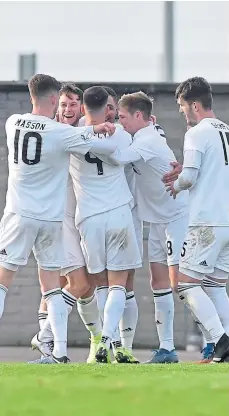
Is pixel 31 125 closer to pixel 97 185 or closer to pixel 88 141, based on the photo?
pixel 88 141

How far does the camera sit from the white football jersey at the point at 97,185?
9.43m

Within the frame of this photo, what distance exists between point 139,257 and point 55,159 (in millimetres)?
1192

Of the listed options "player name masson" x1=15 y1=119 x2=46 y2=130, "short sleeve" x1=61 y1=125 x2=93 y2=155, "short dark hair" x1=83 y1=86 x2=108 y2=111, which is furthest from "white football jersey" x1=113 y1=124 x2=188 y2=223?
"player name masson" x1=15 y1=119 x2=46 y2=130

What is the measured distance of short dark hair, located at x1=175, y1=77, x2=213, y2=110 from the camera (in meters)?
9.30

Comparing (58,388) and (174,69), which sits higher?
(174,69)

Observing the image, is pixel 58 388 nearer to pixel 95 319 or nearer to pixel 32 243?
pixel 32 243

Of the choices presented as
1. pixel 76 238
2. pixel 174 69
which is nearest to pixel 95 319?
pixel 76 238

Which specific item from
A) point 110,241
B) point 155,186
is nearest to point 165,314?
point 110,241

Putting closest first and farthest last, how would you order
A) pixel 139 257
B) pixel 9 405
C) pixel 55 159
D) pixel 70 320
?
1. pixel 9 405
2. pixel 55 159
3. pixel 139 257
4. pixel 70 320

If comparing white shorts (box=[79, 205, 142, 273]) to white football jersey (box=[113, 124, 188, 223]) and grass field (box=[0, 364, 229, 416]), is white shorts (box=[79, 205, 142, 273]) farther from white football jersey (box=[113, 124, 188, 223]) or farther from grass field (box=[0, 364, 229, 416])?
grass field (box=[0, 364, 229, 416])

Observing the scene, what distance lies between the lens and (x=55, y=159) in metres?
8.99

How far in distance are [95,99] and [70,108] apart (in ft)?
1.91

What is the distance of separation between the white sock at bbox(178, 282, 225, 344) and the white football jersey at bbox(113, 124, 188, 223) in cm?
92

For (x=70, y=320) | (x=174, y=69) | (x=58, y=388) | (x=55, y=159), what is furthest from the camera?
(x=174, y=69)
